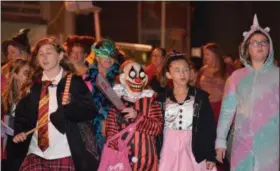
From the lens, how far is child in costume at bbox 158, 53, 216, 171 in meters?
5.49

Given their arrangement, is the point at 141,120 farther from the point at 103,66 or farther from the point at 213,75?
the point at 213,75

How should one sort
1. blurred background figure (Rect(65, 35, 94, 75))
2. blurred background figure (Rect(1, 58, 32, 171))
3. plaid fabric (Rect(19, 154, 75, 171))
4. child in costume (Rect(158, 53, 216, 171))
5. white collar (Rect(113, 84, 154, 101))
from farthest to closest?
blurred background figure (Rect(65, 35, 94, 75)), blurred background figure (Rect(1, 58, 32, 171)), white collar (Rect(113, 84, 154, 101)), child in costume (Rect(158, 53, 216, 171)), plaid fabric (Rect(19, 154, 75, 171))

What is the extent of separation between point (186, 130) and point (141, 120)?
1.43ft

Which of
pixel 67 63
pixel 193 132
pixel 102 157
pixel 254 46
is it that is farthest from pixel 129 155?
pixel 254 46

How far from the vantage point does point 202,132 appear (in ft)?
18.0

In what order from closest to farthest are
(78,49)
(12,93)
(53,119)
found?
(53,119), (12,93), (78,49)

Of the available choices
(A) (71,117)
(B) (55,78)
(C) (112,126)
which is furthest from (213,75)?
(A) (71,117)

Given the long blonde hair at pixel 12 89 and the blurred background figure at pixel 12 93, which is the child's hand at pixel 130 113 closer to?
the blurred background figure at pixel 12 93

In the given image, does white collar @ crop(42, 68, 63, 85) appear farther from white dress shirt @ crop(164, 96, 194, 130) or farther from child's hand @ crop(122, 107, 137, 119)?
white dress shirt @ crop(164, 96, 194, 130)

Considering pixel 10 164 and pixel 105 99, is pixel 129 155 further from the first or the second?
pixel 10 164

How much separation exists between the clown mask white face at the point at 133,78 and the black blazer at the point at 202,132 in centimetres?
53

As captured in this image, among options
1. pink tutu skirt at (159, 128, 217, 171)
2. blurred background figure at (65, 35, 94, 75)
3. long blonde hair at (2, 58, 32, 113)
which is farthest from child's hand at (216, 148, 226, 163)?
blurred background figure at (65, 35, 94, 75)

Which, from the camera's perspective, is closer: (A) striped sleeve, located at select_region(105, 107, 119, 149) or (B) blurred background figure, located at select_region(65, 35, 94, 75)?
(A) striped sleeve, located at select_region(105, 107, 119, 149)

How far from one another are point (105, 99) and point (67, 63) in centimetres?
55
